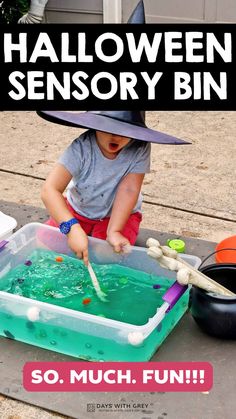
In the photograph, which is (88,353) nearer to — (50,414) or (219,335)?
(50,414)

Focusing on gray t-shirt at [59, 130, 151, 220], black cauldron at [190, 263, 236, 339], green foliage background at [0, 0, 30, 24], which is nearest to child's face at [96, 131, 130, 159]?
gray t-shirt at [59, 130, 151, 220]

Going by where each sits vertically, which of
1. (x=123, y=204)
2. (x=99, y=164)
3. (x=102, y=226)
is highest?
(x=99, y=164)

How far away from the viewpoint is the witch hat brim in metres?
2.18

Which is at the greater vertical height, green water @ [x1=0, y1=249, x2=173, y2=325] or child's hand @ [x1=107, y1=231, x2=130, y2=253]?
child's hand @ [x1=107, y1=231, x2=130, y2=253]

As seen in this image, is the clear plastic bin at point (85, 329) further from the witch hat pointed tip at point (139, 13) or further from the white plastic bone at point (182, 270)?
the witch hat pointed tip at point (139, 13)

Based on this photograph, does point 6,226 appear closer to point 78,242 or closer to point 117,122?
point 78,242

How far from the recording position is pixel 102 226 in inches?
98.9

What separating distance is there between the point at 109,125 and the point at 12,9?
10.5 ft

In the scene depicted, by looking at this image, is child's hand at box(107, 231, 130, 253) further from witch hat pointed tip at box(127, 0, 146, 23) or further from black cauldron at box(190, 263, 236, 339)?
witch hat pointed tip at box(127, 0, 146, 23)

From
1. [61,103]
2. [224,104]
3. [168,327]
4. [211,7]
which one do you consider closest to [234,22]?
[211,7]

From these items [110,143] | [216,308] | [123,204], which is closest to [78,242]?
[123,204]

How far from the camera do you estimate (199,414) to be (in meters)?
1.82

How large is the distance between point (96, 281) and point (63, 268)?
0.21 m

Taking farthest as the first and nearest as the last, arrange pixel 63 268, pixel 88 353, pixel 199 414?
pixel 63 268 < pixel 88 353 < pixel 199 414
